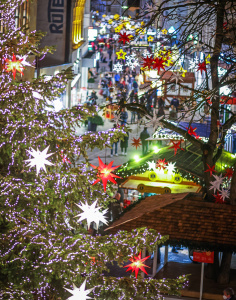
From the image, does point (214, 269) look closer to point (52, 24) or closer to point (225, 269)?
point (225, 269)

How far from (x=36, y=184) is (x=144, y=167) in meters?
8.26

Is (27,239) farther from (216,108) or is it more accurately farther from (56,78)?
(216,108)

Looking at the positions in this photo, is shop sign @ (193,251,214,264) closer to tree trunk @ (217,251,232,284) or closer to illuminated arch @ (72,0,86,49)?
tree trunk @ (217,251,232,284)

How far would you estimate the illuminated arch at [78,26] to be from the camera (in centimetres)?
3469

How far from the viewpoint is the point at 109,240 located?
8.41m

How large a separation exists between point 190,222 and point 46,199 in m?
4.88

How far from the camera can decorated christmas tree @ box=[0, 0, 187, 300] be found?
306 inches

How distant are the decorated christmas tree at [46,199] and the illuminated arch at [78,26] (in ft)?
87.2

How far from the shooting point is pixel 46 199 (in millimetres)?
7832

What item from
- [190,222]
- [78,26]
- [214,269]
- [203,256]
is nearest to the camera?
[190,222]

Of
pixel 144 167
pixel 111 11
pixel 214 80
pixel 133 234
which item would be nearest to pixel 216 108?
pixel 214 80

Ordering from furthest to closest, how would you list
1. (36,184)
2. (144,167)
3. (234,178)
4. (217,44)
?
1. (144,167)
2. (234,178)
3. (217,44)
4. (36,184)

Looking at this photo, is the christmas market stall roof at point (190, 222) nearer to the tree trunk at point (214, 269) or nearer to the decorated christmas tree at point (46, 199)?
the tree trunk at point (214, 269)

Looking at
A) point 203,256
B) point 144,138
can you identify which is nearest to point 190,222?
point 203,256
